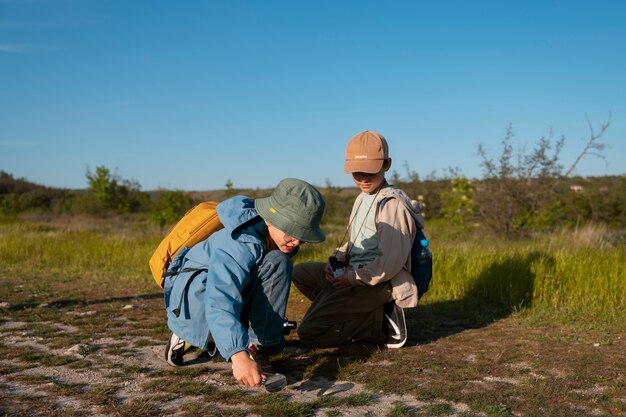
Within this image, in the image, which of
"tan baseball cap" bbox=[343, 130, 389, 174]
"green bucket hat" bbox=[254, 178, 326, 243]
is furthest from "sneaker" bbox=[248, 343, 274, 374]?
"tan baseball cap" bbox=[343, 130, 389, 174]

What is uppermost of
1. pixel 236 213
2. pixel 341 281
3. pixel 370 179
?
pixel 370 179

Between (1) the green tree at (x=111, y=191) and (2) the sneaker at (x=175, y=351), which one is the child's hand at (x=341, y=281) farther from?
(1) the green tree at (x=111, y=191)

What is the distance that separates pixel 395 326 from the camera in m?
4.61

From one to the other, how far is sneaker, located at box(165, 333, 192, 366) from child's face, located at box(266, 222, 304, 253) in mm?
985

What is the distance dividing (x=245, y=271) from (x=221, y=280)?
0.51 ft

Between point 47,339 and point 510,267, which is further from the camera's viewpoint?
point 510,267

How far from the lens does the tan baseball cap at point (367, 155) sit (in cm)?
457

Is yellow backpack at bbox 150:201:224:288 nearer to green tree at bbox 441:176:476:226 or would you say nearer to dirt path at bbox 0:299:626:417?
dirt path at bbox 0:299:626:417

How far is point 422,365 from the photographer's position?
162 inches

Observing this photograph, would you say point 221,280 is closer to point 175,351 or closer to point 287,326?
point 175,351

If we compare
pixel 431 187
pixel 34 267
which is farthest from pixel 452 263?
pixel 431 187

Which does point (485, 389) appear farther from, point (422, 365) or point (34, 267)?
point (34, 267)

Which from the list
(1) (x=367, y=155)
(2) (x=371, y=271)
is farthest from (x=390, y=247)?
(1) (x=367, y=155)

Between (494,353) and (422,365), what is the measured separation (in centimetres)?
67
